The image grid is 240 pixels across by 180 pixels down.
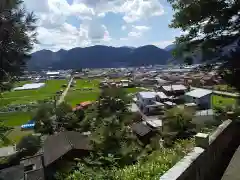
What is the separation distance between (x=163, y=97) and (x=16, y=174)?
109 ft

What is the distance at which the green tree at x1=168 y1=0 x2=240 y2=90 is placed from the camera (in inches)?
266

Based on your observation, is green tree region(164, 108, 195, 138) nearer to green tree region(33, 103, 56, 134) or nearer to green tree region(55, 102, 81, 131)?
green tree region(55, 102, 81, 131)

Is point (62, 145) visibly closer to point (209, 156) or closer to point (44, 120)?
point (44, 120)

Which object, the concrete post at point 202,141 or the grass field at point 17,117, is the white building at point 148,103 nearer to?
the grass field at point 17,117

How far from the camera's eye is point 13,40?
579 centimetres

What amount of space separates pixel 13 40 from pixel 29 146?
686 inches

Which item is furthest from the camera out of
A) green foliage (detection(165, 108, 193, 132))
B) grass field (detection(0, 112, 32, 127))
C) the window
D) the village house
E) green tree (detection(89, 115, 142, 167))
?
Result: the village house

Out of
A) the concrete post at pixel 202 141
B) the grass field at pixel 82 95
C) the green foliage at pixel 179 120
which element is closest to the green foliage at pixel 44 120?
the green foliage at pixel 179 120

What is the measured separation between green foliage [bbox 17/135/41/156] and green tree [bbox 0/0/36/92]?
16.7 meters

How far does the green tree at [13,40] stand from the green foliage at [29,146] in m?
16.7

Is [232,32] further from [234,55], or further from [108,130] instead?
[108,130]

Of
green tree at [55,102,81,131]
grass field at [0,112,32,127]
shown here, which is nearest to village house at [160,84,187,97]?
green tree at [55,102,81,131]

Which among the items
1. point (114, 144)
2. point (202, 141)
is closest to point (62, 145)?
point (114, 144)

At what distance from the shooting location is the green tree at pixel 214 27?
6.75 metres
